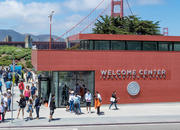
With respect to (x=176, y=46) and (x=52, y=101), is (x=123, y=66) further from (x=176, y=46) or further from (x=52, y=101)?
(x=52, y=101)

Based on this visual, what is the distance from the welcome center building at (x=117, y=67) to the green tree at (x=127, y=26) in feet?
80.1

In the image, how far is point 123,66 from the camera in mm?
25812

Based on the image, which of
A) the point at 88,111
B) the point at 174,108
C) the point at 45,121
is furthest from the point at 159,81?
the point at 45,121

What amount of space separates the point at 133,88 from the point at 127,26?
28735 millimetres

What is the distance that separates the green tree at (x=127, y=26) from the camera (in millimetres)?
51406

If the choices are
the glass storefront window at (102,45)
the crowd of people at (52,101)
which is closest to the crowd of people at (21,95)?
the crowd of people at (52,101)

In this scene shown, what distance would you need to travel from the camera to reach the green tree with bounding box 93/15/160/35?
5141 centimetres

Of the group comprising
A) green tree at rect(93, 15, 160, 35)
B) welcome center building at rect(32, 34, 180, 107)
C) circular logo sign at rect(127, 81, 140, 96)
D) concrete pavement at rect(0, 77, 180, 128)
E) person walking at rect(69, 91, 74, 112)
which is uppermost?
green tree at rect(93, 15, 160, 35)

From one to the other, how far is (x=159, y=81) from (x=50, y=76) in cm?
976

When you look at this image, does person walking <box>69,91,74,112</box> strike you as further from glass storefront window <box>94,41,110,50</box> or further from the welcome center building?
glass storefront window <box>94,41,110,50</box>

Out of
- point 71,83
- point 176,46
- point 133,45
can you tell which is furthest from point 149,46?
point 71,83

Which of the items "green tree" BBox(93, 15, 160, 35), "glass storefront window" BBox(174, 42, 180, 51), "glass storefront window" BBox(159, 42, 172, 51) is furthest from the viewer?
"green tree" BBox(93, 15, 160, 35)

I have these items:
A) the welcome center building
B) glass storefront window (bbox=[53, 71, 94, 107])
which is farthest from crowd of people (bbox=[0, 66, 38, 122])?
glass storefront window (bbox=[53, 71, 94, 107])

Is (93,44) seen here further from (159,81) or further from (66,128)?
(66,128)
